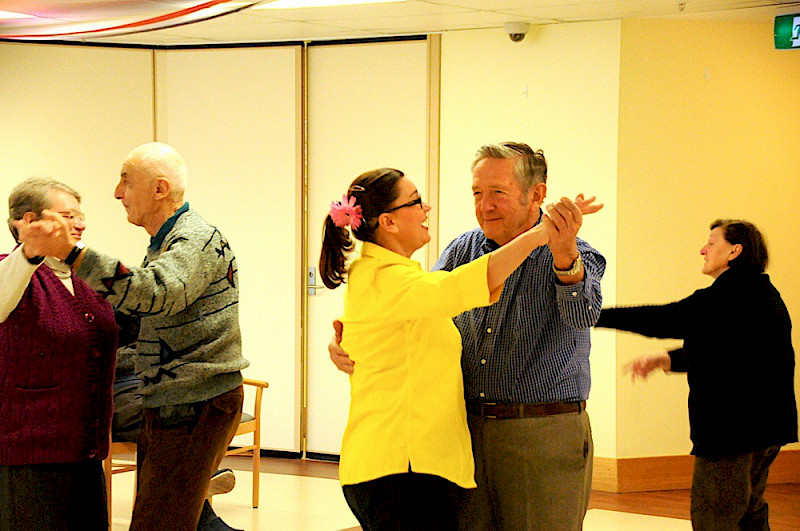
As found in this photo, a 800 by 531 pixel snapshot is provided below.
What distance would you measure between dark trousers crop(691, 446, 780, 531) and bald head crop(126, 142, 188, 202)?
2166mm

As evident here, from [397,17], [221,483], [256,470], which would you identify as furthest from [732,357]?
[397,17]

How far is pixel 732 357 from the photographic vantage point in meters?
3.85

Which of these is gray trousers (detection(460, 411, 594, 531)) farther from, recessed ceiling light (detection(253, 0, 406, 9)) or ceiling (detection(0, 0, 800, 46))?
recessed ceiling light (detection(253, 0, 406, 9))

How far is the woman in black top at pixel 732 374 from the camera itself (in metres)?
3.80

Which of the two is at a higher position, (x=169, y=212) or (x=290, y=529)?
(x=169, y=212)

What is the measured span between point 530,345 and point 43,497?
1.49 metres

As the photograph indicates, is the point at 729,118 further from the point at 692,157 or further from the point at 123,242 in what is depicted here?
the point at 123,242

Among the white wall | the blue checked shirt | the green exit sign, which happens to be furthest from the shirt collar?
the green exit sign

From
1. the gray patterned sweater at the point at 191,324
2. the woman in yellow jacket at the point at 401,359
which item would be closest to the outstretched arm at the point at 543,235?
the woman in yellow jacket at the point at 401,359

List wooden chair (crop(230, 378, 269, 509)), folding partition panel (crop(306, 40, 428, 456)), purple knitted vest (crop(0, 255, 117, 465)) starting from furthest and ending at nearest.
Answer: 1. folding partition panel (crop(306, 40, 428, 456))
2. wooden chair (crop(230, 378, 269, 509))
3. purple knitted vest (crop(0, 255, 117, 465))

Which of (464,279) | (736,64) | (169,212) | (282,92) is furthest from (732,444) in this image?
(282,92)

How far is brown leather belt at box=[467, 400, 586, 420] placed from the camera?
2.79 meters

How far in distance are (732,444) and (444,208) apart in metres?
3.10

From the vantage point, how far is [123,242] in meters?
7.01
